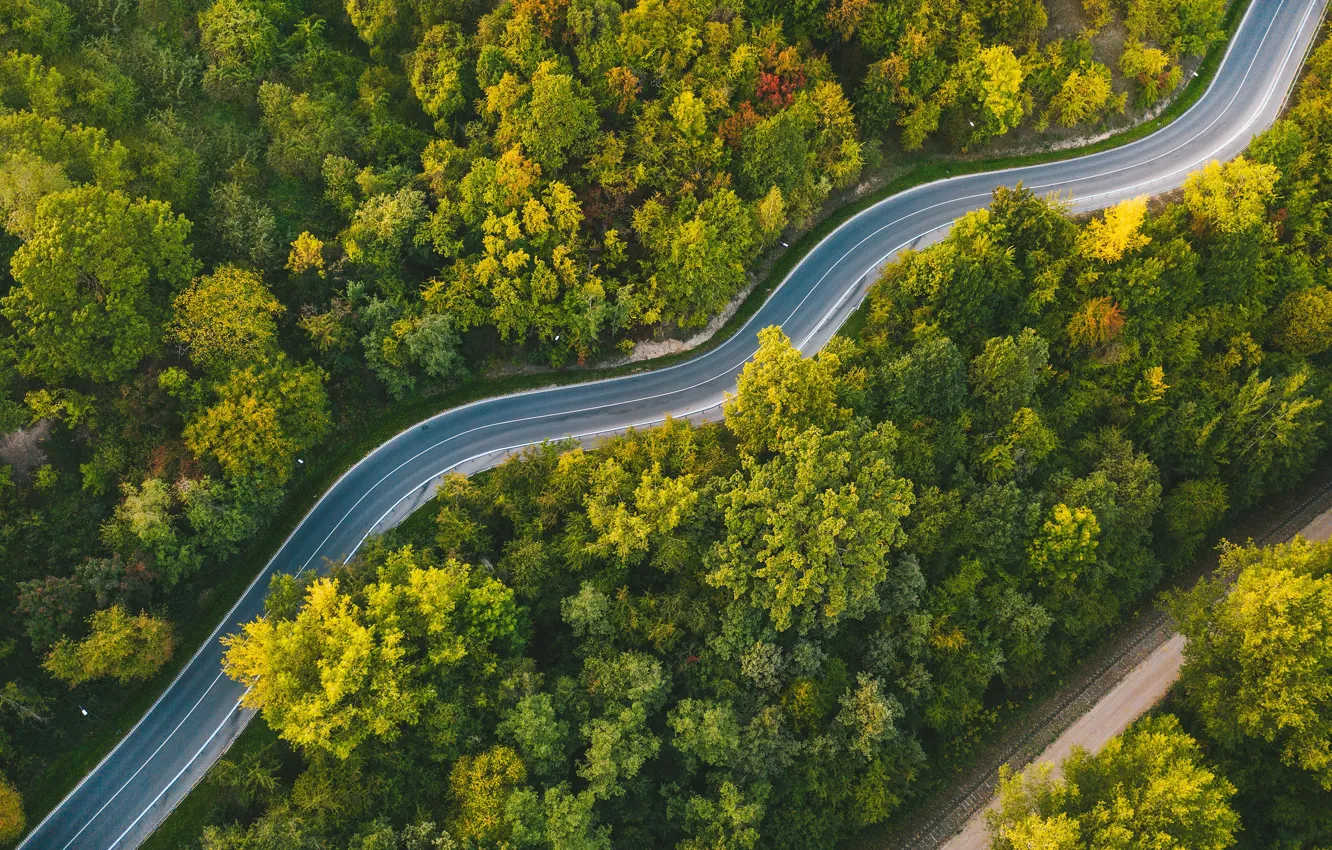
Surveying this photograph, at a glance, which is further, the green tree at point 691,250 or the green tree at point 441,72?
the green tree at point 441,72

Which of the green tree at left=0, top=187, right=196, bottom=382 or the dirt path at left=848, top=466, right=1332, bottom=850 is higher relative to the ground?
the green tree at left=0, top=187, right=196, bottom=382

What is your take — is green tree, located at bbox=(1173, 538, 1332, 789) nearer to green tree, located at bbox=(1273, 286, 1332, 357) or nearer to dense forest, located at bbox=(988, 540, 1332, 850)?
dense forest, located at bbox=(988, 540, 1332, 850)

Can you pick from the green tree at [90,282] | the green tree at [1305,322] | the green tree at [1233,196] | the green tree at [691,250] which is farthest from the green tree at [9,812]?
the green tree at [1305,322]

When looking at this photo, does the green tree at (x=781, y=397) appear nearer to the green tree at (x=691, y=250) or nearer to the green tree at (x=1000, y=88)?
the green tree at (x=691, y=250)

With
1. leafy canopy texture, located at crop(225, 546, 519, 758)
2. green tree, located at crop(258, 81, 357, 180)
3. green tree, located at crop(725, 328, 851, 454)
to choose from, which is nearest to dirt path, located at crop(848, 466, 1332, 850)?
green tree, located at crop(725, 328, 851, 454)

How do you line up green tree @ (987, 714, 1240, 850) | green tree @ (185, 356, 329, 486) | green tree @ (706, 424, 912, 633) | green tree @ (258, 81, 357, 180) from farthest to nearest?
green tree @ (258, 81, 357, 180) → green tree @ (185, 356, 329, 486) → green tree @ (706, 424, 912, 633) → green tree @ (987, 714, 1240, 850)

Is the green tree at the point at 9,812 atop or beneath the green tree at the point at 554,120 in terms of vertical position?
beneath
